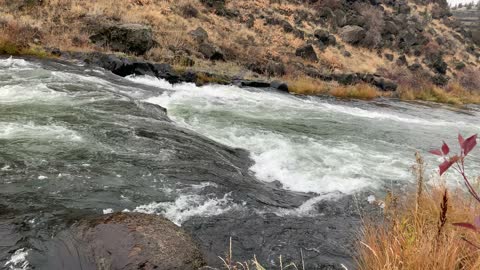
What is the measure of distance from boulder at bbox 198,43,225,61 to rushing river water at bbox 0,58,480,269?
8.09 metres

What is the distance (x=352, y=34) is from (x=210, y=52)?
55.2 ft

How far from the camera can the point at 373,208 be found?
5492 mm

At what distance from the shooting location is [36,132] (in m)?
6.35

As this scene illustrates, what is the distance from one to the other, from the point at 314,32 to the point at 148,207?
92.6 ft

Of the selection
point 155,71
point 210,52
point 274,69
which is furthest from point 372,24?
point 155,71

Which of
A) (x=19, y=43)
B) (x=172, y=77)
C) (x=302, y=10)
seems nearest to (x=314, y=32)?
(x=302, y=10)

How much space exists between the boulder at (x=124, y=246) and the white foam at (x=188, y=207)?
771mm

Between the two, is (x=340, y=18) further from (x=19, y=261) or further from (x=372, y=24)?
(x=19, y=261)

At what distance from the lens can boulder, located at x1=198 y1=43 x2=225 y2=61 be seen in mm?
19719

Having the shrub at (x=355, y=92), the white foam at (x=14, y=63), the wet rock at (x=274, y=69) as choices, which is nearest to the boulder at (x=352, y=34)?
the shrub at (x=355, y=92)

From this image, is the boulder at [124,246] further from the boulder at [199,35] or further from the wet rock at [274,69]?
the boulder at [199,35]

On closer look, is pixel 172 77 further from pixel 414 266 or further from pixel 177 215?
pixel 414 266

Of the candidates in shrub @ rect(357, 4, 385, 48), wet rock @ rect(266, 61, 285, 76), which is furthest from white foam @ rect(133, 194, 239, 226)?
shrub @ rect(357, 4, 385, 48)

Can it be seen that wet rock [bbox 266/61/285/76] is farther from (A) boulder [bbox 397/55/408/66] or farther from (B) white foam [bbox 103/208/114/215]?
(B) white foam [bbox 103/208/114/215]
